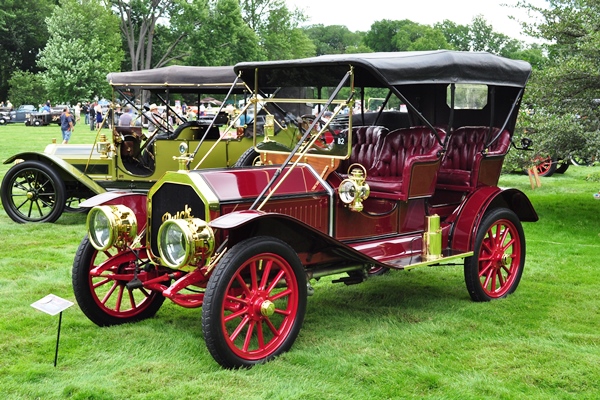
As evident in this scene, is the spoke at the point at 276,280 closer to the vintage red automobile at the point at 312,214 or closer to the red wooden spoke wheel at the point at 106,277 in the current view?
the vintage red automobile at the point at 312,214

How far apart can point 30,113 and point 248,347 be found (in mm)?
34515

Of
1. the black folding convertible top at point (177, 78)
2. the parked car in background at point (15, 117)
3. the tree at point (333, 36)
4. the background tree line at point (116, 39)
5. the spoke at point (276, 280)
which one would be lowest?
the spoke at point (276, 280)

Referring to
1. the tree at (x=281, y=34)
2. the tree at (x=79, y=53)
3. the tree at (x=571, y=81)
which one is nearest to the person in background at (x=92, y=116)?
the tree at (x=79, y=53)

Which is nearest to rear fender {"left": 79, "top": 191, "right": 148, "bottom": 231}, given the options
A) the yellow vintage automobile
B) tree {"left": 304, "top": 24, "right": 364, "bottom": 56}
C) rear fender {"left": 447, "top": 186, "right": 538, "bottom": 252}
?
rear fender {"left": 447, "top": 186, "right": 538, "bottom": 252}

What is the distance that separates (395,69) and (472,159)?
1643mm

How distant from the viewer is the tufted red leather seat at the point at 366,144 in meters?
6.43

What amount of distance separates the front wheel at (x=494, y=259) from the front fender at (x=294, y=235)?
3.53 ft

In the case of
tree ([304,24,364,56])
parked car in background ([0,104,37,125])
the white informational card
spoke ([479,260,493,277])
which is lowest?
spoke ([479,260,493,277])

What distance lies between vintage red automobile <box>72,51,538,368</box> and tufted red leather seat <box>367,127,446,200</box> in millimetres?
10

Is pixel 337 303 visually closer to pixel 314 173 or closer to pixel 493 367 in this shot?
pixel 314 173

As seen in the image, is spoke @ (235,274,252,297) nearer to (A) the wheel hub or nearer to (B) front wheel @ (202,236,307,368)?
(B) front wheel @ (202,236,307,368)

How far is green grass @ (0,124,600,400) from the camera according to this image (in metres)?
4.30

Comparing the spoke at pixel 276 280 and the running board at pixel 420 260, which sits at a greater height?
the spoke at pixel 276 280

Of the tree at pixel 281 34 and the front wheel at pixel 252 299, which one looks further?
the tree at pixel 281 34
